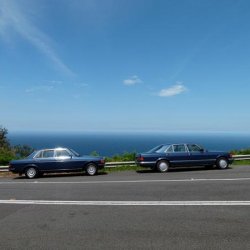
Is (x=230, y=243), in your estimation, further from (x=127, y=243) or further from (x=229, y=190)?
(x=229, y=190)

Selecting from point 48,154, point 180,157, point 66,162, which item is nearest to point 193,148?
point 180,157

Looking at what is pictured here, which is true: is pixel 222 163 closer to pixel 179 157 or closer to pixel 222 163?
pixel 222 163

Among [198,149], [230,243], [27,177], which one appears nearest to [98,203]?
[230,243]

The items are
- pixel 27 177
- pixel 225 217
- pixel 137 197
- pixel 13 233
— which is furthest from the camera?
pixel 27 177

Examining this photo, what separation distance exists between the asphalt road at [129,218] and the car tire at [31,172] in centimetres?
668

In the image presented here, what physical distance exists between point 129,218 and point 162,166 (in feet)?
41.6

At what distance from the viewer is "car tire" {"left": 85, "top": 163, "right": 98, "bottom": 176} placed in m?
20.3

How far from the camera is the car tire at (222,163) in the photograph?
848 inches

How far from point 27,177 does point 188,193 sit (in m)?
10.5

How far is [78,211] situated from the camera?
944 cm

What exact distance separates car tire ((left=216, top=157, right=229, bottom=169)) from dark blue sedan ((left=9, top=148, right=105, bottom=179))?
5933 millimetres

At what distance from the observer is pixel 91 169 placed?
20391 mm

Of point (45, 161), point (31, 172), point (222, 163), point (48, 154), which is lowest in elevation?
point (31, 172)

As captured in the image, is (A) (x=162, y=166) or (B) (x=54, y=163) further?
(A) (x=162, y=166)
